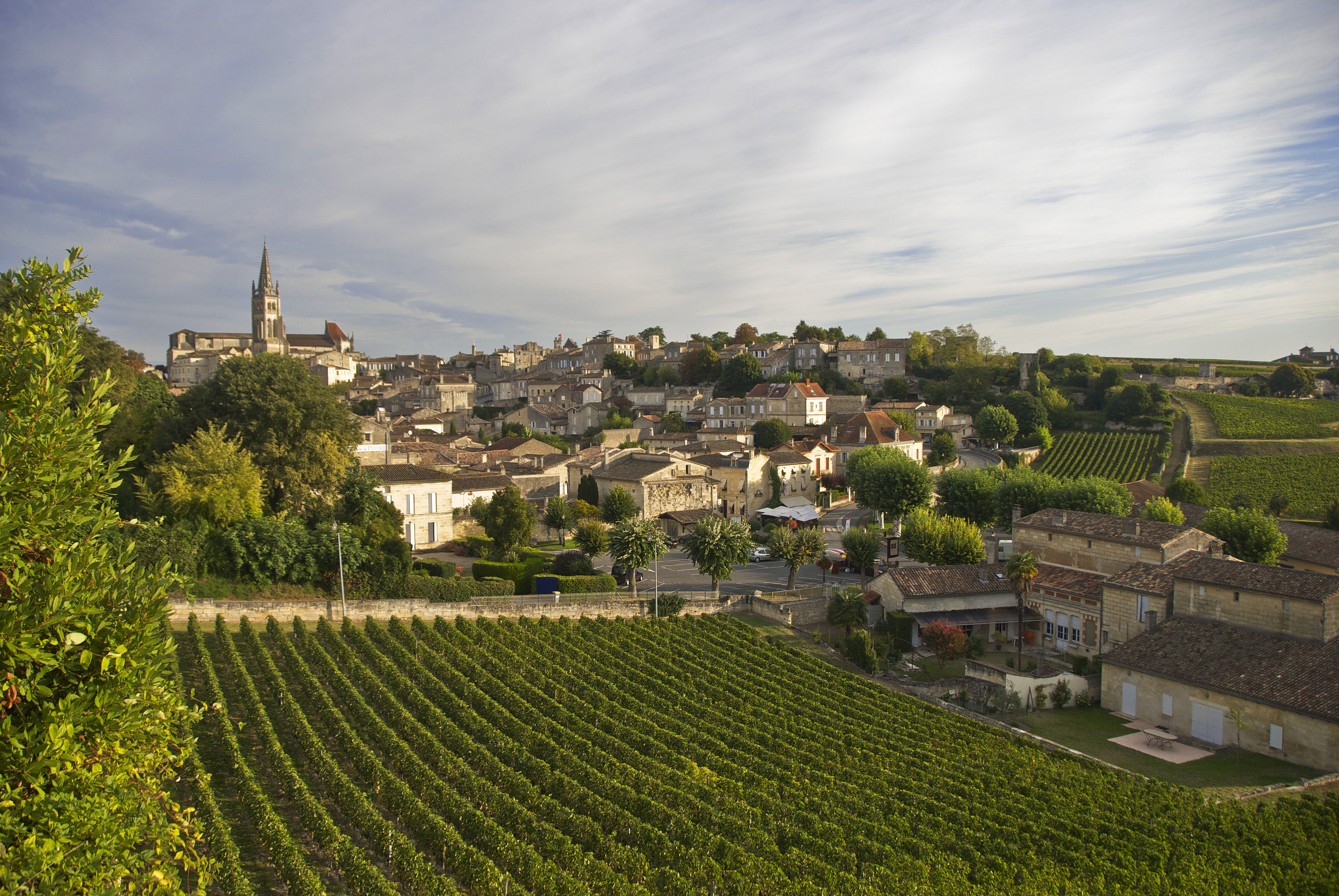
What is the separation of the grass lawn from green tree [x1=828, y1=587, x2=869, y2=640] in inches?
285

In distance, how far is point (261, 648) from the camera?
23.7 meters

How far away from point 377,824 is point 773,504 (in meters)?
42.4

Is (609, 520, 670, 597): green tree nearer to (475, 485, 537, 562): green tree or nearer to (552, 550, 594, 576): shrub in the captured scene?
(552, 550, 594, 576): shrub

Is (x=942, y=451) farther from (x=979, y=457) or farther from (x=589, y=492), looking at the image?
(x=589, y=492)

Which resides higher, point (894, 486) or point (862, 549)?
point (894, 486)

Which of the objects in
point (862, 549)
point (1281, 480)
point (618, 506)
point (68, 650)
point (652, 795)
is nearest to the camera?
point (68, 650)

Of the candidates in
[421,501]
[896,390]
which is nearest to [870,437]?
[896,390]

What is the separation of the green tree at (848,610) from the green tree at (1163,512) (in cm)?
1864

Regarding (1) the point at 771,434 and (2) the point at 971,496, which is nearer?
(2) the point at 971,496

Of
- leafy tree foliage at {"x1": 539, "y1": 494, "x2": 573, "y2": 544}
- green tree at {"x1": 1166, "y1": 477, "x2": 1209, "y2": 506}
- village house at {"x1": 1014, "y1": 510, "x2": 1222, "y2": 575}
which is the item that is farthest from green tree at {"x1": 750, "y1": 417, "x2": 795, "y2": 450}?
village house at {"x1": 1014, "y1": 510, "x2": 1222, "y2": 575}

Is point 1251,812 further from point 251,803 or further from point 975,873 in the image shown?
point 251,803

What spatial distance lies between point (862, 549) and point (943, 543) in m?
4.02

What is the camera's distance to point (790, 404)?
249 ft

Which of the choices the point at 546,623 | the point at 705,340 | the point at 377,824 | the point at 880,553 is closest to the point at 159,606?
the point at 377,824
